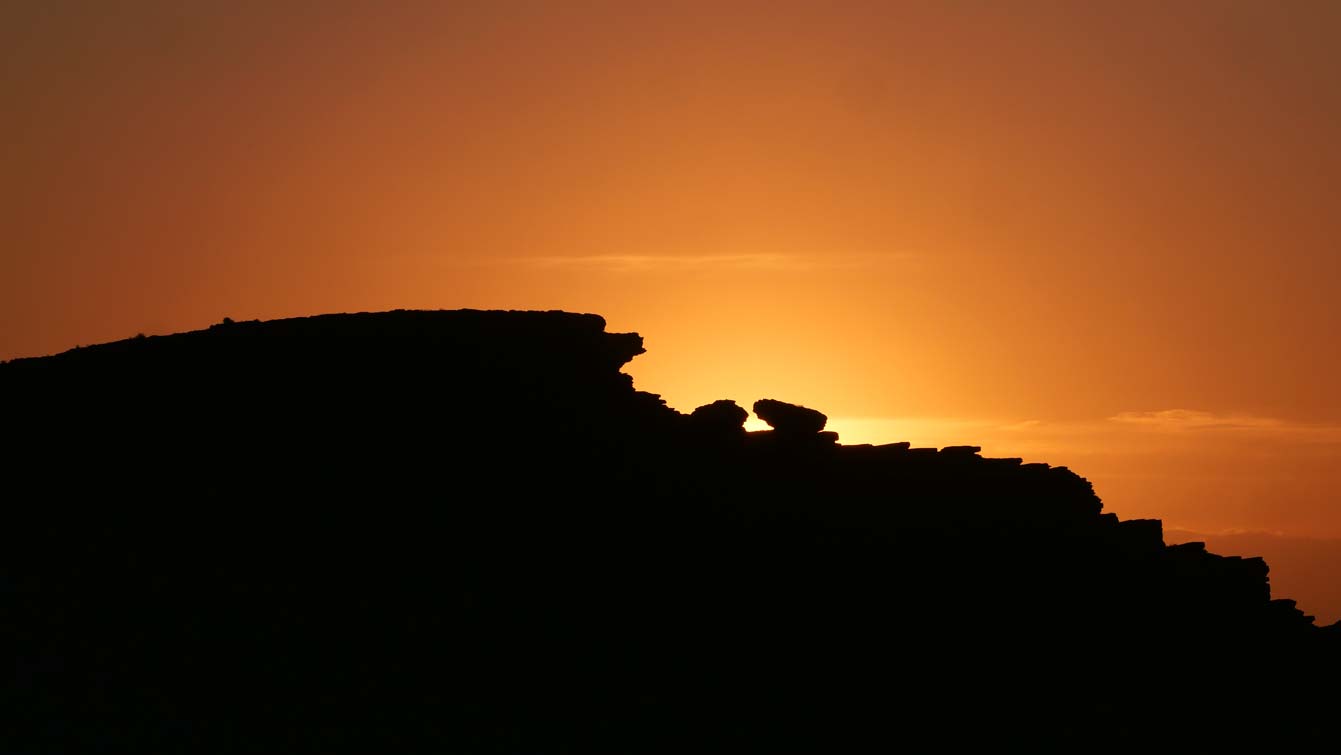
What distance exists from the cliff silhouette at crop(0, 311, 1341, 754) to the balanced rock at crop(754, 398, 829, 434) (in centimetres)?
14

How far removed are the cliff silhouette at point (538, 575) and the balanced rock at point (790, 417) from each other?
0.14 m

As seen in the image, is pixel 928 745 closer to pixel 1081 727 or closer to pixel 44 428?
pixel 1081 727

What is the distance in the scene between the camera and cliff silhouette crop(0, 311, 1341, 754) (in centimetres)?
4019

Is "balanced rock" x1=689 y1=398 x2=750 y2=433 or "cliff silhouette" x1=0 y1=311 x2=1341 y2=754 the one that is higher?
"balanced rock" x1=689 y1=398 x2=750 y2=433

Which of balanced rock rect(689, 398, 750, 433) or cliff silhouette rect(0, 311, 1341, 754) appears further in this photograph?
balanced rock rect(689, 398, 750, 433)

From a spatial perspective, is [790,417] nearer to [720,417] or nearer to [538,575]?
[720,417]

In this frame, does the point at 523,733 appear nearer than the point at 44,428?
Yes

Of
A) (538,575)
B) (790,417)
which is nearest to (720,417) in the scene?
(790,417)

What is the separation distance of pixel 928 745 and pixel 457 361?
18.2 meters

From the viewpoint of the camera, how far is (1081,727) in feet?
165

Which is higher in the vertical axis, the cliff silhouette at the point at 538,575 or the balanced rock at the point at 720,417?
the balanced rock at the point at 720,417

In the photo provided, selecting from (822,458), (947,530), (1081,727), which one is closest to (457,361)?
(822,458)

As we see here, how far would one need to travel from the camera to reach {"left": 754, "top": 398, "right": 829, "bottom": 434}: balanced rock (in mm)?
54031

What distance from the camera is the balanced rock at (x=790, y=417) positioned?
54031 millimetres
